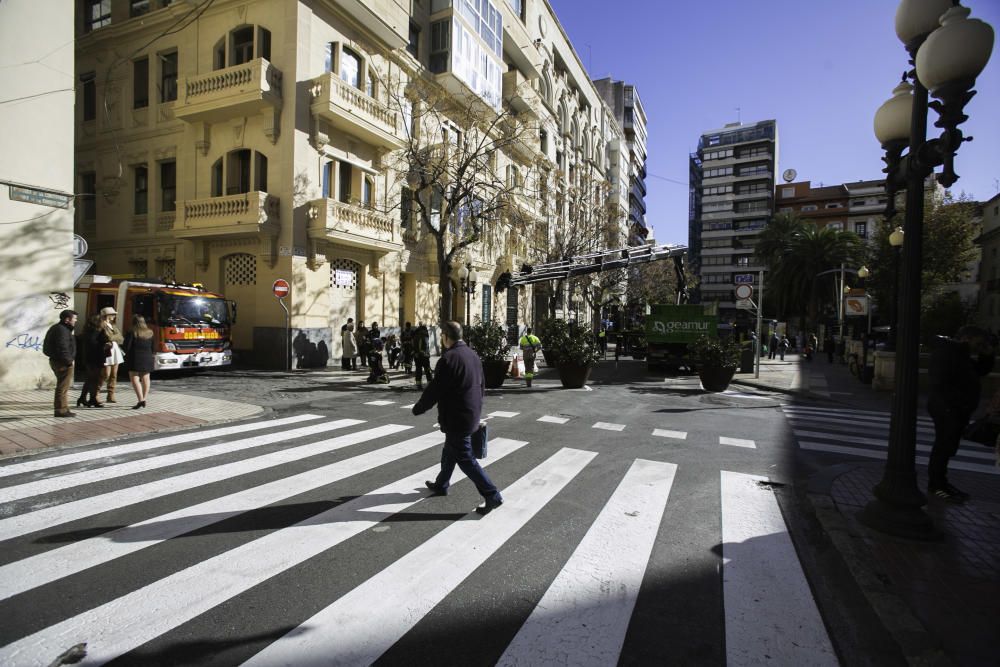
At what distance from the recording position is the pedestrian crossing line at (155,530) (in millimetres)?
3312

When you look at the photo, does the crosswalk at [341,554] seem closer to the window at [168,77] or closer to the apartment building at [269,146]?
the apartment building at [269,146]

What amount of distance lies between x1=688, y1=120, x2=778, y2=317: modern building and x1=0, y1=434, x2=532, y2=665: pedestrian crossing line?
74.4 metres

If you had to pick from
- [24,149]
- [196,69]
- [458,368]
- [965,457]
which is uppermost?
[196,69]

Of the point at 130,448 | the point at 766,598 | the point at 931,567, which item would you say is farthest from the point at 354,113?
the point at 931,567

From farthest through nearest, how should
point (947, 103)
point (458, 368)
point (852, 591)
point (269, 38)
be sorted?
point (269, 38), point (458, 368), point (947, 103), point (852, 591)

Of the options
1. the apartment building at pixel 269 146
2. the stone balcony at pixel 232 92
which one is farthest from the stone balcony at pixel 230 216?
the stone balcony at pixel 232 92

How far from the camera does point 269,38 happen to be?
54.7 ft

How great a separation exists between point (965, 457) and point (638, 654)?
7589 mm

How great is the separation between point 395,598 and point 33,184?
1256 centimetres

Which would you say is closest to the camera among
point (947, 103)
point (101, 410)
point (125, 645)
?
point (125, 645)

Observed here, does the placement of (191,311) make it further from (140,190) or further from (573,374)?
(573,374)

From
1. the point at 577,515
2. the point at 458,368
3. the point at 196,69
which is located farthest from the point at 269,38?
the point at 577,515

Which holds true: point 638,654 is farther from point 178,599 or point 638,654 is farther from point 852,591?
point 178,599

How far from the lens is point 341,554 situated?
3.70 meters
